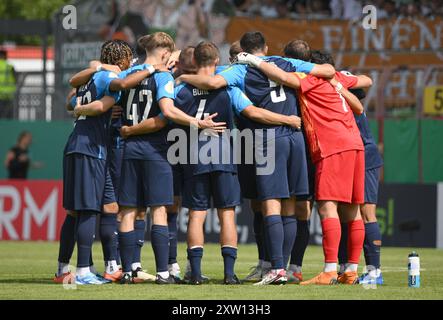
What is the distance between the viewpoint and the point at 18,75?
81.9 feet

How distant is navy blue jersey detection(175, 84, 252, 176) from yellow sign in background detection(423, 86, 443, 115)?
33.2 feet

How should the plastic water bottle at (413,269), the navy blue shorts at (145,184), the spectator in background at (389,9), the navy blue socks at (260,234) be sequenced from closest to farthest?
the plastic water bottle at (413,269) < the navy blue shorts at (145,184) < the navy blue socks at (260,234) < the spectator in background at (389,9)

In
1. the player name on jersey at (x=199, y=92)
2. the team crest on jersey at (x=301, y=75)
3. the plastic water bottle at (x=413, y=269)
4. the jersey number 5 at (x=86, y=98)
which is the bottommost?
the plastic water bottle at (x=413, y=269)

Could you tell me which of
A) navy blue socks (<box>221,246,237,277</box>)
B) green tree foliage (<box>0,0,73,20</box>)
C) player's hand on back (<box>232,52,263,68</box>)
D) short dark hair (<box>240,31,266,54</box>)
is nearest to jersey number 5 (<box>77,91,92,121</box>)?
player's hand on back (<box>232,52,263,68</box>)

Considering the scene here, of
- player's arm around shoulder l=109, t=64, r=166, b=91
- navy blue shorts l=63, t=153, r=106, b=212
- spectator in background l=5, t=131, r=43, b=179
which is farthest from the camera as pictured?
spectator in background l=5, t=131, r=43, b=179

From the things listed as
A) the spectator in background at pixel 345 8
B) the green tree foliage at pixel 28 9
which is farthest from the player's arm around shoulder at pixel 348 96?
the green tree foliage at pixel 28 9

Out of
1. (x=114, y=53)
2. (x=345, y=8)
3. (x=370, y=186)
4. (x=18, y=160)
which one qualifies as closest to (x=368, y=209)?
(x=370, y=186)

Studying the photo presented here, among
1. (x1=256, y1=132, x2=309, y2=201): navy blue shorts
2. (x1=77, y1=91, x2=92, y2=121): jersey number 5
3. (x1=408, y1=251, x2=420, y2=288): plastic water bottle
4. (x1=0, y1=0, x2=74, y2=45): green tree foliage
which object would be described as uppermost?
(x1=0, y1=0, x2=74, y2=45): green tree foliage

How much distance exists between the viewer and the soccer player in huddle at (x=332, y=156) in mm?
10797

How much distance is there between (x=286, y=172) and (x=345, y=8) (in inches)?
604

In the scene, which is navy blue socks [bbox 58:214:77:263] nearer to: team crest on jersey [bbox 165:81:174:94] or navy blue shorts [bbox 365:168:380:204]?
team crest on jersey [bbox 165:81:174:94]

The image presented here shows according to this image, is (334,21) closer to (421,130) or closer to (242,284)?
(421,130)

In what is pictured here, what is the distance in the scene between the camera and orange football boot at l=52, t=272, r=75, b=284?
1095 centimetres

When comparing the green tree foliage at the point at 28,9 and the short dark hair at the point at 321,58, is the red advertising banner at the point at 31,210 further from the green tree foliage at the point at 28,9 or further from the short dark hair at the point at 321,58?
the green tree foliage at the point at 28,9
